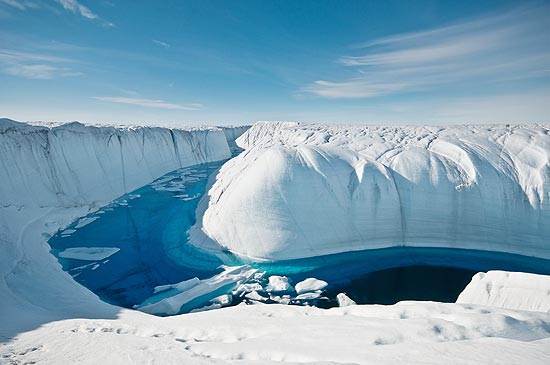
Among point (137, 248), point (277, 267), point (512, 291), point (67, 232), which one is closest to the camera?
point (512, 291)

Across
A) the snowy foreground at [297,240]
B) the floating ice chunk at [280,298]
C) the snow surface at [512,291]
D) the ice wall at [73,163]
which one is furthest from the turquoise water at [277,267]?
the ice wall at [73,163]

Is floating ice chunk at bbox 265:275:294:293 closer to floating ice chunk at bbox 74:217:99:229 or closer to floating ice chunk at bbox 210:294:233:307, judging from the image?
floating ice chunk at bbox 210:294:233:307

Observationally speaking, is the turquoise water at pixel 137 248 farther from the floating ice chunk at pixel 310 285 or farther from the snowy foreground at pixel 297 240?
the floating ice chunk at pixel 310 285

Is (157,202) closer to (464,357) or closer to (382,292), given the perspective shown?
(382,292)

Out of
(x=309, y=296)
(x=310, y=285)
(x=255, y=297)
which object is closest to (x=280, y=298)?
(x=255, y=297)

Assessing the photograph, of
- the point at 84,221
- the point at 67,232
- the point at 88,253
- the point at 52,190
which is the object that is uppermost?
the point at 52,190

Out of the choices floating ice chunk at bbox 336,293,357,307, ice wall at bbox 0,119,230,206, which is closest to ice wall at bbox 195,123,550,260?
floating ice chunk at bbox 336,293,357,307

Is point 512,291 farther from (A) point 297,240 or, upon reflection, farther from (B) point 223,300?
(B) point 223,300
